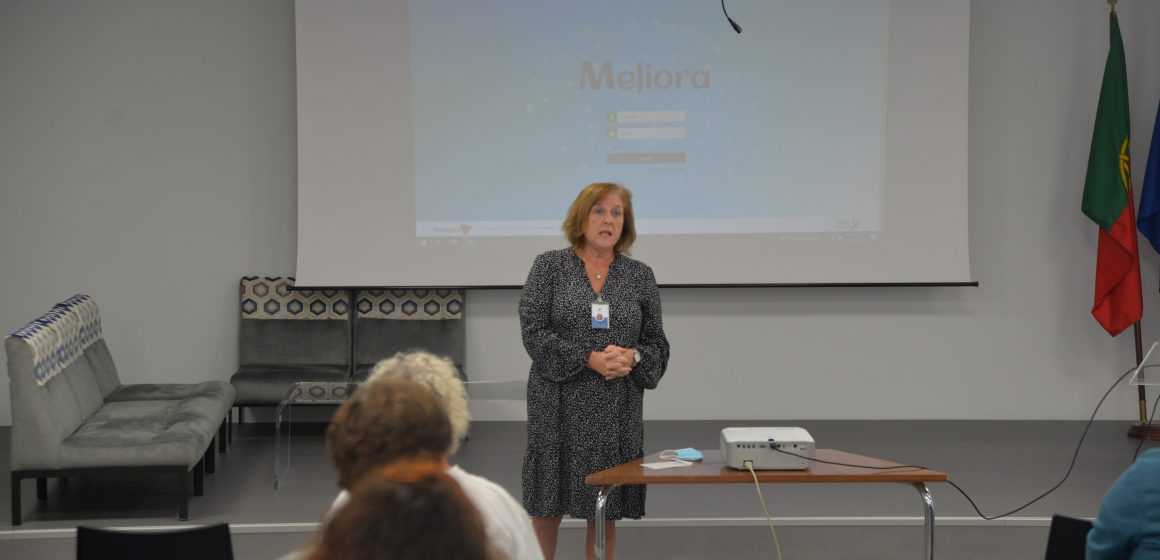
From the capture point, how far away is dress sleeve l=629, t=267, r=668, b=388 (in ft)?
12.5

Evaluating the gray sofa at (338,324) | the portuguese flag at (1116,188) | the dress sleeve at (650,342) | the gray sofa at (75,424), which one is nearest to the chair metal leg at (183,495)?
the gray sofa at (75,424)

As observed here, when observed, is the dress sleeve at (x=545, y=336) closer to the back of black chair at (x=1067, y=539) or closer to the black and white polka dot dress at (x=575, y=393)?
the black and white polka dot dress at (x=575, y=393)

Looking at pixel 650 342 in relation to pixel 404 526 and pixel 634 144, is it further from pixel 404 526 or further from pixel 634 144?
pixel 634 144

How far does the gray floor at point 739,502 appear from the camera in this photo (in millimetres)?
4410

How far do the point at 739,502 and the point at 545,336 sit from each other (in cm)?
175

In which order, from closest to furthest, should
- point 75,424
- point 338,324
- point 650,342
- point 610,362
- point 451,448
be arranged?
1. point 451,448
2. point 610,362
3. point 650,342
4. point 75,424
5. point 338,324

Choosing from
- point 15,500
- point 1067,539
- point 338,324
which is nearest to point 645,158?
point 338,324

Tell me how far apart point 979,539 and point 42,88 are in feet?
18.7

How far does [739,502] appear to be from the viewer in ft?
16.5

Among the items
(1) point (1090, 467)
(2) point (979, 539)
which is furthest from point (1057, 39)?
(2) point (979, 539)

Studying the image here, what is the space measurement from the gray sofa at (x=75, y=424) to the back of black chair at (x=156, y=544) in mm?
2076

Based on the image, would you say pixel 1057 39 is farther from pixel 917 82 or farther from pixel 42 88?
pixel 42 88

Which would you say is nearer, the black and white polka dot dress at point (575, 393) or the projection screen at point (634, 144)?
the black and white polka dot dress at point (575, 393)

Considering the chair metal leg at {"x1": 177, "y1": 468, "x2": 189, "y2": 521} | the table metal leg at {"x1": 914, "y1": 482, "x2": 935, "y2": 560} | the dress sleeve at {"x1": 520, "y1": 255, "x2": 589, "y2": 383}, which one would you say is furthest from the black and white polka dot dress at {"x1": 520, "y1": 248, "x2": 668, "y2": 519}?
the chair metal leg at {"x1": 177, "y1": 468, "x2": 189, "y2": 521}
